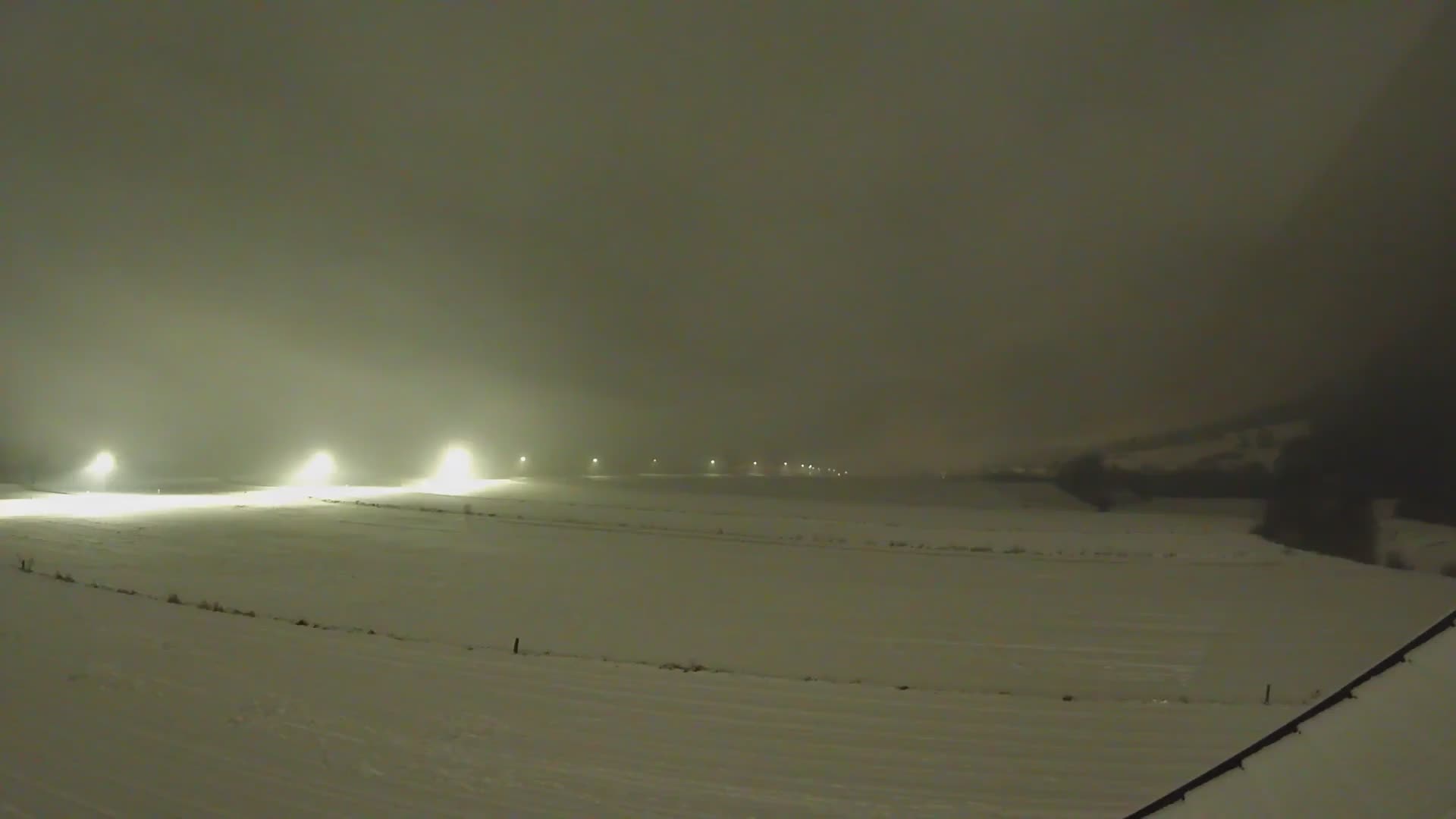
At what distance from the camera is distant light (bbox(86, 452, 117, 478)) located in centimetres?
4284

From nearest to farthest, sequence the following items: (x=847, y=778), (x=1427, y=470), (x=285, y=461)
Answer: (x=847, y=778)
(x=1427, y=470)
(x=285, y=461)

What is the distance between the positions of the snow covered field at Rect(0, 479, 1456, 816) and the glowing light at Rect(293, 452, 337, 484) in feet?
124

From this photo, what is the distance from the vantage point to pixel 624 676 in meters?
8.16

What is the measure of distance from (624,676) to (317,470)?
199 feet

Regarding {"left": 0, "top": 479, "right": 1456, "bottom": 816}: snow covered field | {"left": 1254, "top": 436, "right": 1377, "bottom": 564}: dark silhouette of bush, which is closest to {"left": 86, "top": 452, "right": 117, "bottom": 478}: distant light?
{"left": 0, "top": 479, "right": 1456, "bottom": 816}: snow covered field

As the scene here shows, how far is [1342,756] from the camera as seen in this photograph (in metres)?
2.10

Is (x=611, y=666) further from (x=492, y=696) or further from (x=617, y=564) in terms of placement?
(x=617, y=564)

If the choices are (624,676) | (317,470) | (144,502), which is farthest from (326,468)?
(624,676)

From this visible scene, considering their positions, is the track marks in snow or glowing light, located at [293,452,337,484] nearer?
the track marks in snow

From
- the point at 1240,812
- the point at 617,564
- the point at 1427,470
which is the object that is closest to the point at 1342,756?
the point at 1240,812

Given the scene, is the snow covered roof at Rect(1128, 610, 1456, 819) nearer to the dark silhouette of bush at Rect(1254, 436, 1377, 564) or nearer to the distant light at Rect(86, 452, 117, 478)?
the dark silhouette of bush at Rect(1254, 436, 1377, 564)

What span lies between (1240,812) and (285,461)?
6783 centimetres

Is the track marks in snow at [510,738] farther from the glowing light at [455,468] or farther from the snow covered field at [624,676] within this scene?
the glowing light at [455,468]

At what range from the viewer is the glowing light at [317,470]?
185 feet
